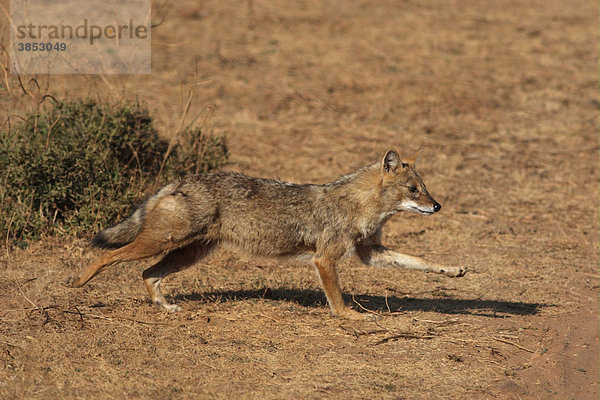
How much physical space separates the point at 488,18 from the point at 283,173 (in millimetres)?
11342

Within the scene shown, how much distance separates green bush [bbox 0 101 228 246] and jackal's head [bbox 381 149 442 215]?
348cm

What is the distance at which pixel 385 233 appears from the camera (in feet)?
34.0

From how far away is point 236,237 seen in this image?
7391 mm

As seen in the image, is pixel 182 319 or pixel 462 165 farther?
pixel 462 165

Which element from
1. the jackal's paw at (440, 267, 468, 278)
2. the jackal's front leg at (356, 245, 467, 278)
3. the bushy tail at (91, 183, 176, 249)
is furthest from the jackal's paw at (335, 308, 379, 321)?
the bushy tail at (91, 183, 176, 249)

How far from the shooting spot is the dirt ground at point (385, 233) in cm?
624

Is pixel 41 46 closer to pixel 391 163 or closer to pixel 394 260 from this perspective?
pixel 391 163

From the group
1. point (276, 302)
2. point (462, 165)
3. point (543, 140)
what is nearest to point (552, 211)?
point (462, 165)

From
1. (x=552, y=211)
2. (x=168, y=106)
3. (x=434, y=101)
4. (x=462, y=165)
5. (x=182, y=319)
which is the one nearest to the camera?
(x=182, y=319)

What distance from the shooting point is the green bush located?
29.0 ft

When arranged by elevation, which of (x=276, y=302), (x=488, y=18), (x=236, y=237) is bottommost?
(x=276, y=302)

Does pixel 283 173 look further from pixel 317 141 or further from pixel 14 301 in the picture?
pixel 14 301

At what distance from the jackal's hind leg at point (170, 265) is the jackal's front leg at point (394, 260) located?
5.53 feet

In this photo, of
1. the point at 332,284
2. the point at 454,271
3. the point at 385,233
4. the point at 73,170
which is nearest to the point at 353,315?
the point at 332,284
